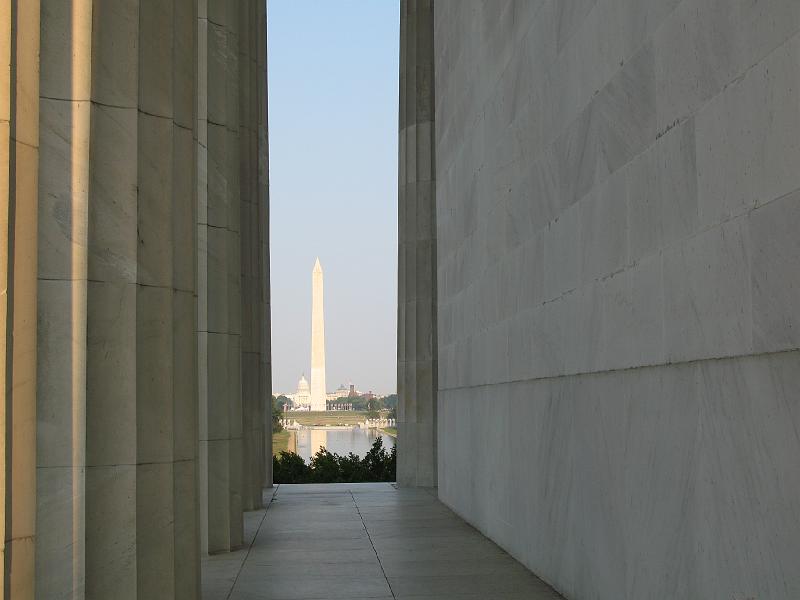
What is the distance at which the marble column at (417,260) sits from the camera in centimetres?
3050

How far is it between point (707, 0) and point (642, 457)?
4209mm

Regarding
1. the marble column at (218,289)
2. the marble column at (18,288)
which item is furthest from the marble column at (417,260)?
the marble column at (18,288)

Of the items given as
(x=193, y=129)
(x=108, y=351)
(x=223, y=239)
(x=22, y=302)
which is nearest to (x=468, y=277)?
(x=223, y=239)

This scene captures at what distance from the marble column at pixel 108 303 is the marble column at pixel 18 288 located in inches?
49.5

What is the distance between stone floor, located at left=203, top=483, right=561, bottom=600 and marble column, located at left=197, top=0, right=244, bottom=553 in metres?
0.95

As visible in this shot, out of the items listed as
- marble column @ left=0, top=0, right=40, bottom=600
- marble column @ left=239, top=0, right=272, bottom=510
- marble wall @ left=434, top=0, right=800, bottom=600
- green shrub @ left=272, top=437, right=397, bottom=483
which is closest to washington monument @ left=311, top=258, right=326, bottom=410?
green shrub @ left=272, top=437, right=397, bottom=483

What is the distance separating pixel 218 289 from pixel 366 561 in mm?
5171

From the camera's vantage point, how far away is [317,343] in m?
137

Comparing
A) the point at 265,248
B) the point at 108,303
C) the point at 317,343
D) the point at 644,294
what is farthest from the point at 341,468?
the point at 317,343

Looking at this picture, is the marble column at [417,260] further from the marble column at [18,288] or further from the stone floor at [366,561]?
the marble column at [18,288]

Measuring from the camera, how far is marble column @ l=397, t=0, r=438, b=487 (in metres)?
30.5

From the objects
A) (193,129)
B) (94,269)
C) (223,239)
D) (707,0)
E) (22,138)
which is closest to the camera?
(22,138)

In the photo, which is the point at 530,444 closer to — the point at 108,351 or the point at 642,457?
the point at 642,457

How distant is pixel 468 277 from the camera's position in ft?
66.3
